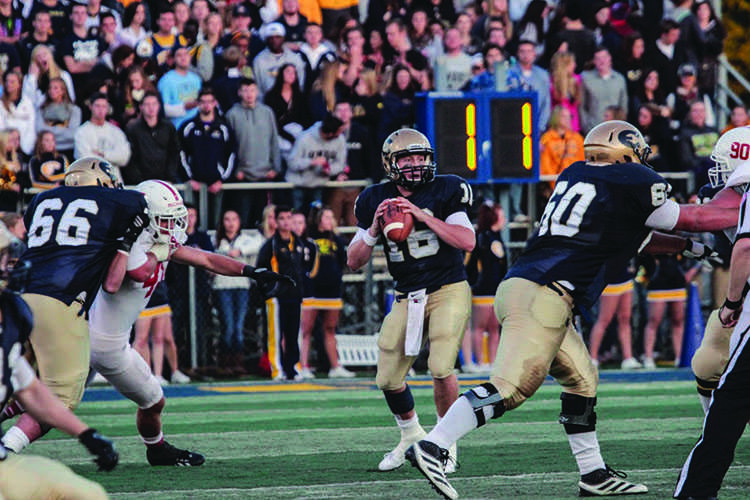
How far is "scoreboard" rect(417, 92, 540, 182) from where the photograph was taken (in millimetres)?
13195

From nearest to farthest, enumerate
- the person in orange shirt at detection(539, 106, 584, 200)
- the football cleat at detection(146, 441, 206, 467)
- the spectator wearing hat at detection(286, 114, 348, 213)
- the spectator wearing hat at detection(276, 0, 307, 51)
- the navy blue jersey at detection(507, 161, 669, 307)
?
the navy blue jersey at detection(507, 161, 669, 307)
the football cleat at detection(146, 441, 206, 467)
the spectator wearing hat at detection(286, 114, 348, 213)
the person in orange shirt at detection(539, 106, 584, 200)
the spectator wearing hat at detection(276, 0, 307, 51)

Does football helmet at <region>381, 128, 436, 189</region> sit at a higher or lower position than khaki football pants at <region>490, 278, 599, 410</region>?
higher

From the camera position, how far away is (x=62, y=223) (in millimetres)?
6809

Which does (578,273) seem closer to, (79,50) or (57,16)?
(79,50)

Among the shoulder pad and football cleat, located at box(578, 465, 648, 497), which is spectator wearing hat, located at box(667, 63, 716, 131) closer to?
the shoulder pad

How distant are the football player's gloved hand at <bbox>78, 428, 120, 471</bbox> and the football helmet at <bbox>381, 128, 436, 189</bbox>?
344 cm

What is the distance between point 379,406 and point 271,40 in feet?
17.5

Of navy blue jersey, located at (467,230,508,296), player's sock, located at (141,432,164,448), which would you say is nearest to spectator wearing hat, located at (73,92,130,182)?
navy blue jersey, located at (467,230,508,296)

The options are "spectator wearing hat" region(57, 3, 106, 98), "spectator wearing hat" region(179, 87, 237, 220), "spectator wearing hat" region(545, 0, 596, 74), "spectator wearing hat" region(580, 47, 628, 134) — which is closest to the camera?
"spectator wearing hat" region(179, 87, 237, 220)

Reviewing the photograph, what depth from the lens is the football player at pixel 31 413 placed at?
13.6 feet

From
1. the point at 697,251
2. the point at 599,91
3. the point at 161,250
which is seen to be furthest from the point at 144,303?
the point at 599,91

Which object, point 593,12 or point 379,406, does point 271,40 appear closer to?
point 593,12

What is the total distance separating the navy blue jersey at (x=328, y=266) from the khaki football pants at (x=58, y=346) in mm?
7059

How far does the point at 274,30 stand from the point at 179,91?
50.4 inches
